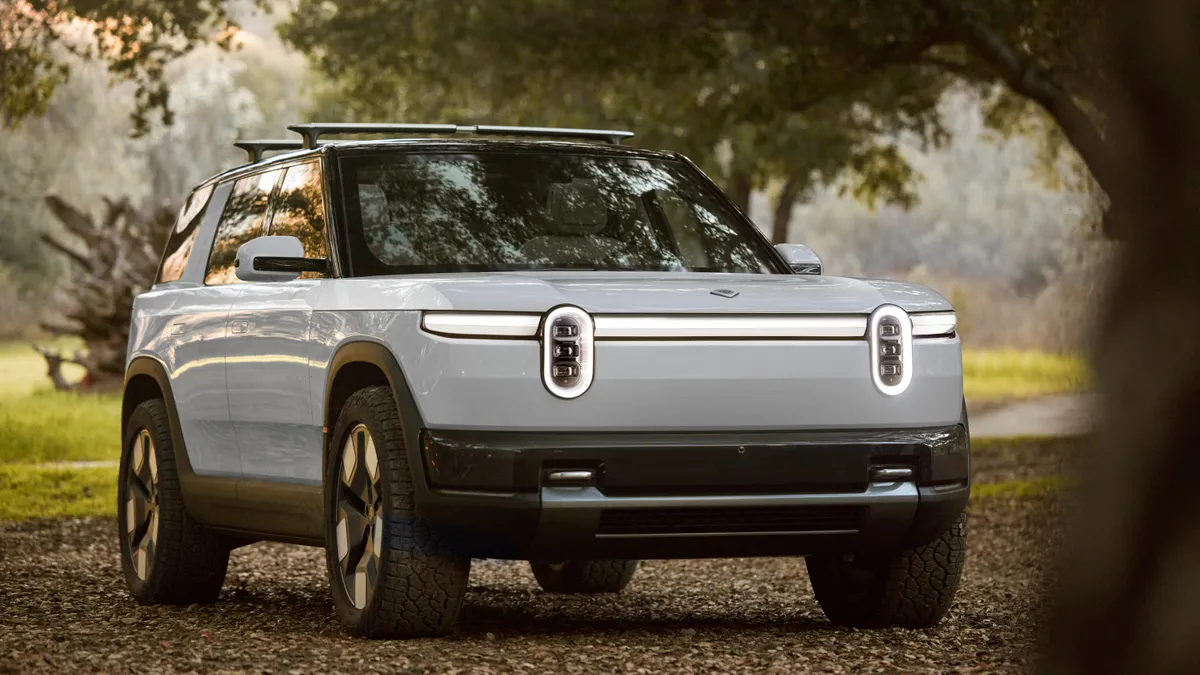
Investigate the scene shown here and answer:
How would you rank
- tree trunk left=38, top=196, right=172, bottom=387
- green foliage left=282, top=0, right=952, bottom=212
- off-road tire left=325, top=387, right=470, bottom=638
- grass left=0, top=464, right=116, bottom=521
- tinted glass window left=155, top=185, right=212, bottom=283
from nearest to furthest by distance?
off-road tire left=325, top=387, right=470, bottom=638, tinted glass window left=155, top=185, right=212, bottom=283, grass left=0, top=464, right=116, bottom=521, green foliage left=282, top=0, right=952, bottom=212, tree trunk left=38, top=196, right=172, bottom=387

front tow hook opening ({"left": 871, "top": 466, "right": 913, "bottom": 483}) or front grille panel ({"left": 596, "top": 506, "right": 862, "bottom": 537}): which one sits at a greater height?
front tow hook opening ({"left": 871, "top": 466, "right": 913, "bottom": 483})

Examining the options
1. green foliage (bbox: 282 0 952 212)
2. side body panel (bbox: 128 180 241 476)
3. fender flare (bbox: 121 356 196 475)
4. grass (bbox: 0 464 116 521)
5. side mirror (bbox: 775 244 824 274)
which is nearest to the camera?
Result: side mirror (bbox: 775 244 824 274)

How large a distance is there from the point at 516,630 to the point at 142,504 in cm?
236

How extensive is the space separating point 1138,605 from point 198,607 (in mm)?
7575

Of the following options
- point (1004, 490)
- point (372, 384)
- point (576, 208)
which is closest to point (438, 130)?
point (576, 208)

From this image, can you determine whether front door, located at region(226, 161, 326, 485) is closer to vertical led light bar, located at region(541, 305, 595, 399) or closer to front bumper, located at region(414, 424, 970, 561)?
front bumper, located at region(414, 424, 970, 561)

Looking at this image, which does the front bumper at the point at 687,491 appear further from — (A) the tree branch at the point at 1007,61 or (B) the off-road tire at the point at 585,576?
(A) the tree branch at the point at 1007,61

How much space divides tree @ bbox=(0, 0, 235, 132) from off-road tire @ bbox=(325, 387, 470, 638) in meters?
12.2

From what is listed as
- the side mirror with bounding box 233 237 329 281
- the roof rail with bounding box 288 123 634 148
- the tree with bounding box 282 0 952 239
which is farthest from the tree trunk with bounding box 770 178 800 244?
the side mirror with bounding box 233 237 329 281

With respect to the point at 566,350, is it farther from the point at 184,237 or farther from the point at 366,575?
the point at 184,237

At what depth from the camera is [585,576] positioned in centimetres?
947

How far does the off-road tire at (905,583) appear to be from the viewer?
7254 millimetres

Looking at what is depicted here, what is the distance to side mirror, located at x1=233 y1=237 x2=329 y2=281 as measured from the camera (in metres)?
7.21

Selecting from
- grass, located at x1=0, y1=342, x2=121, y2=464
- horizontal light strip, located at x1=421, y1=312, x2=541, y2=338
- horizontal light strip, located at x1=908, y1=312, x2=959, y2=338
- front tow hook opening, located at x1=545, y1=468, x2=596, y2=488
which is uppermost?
horizontal light strip, located at x1=421, y1=312, x2=541, y2=338
